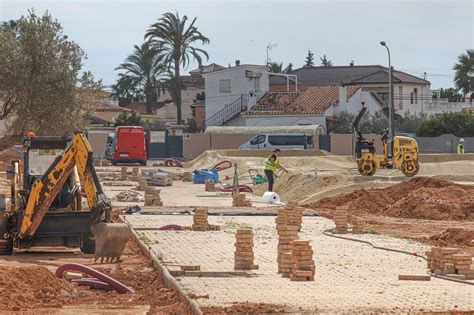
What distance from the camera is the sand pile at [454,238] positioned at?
69.3ft

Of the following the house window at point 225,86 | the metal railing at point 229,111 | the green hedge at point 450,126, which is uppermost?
the house window at point 225,86

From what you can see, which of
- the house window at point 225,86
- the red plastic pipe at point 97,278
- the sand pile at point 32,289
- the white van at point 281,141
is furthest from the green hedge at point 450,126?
the sand pile at point 32,289

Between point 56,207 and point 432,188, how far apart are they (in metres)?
16.4

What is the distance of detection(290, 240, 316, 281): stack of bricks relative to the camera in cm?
1438

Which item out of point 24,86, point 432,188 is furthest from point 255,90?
point 432,188

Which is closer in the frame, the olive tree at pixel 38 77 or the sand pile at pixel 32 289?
the sand pile at pixel 32 289

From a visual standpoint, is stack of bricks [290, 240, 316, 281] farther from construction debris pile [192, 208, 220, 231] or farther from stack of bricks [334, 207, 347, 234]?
construction debris pile [192, 208, 220, 231]

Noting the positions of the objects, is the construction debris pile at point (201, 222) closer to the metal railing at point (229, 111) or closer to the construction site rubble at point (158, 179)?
the construction site rubble at point (158, 179)

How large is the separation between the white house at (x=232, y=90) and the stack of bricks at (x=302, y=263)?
→ 7526 cm

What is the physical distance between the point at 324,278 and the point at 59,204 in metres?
6.21

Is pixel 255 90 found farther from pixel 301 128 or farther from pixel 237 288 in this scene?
pixel 237 288

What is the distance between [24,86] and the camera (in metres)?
40.8

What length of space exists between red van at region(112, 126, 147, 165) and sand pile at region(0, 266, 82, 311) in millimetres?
51401

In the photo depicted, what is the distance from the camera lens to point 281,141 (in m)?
68.9
